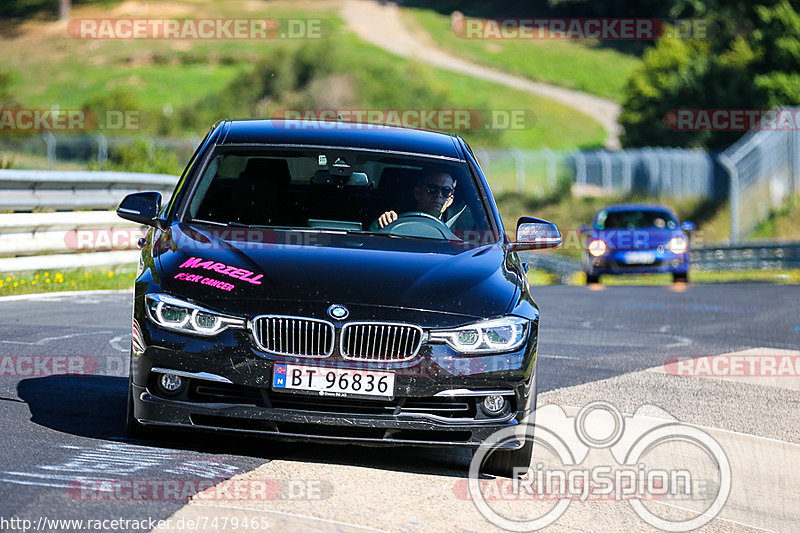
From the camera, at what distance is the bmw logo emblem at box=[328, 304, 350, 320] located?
5891 mm

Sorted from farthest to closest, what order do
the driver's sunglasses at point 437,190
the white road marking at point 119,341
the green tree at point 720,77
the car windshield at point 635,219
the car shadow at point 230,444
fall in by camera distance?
1. the green tree at point 720,77
2. the car windshield at point 635,219
3. the white road marking at point 119,341
4. the driver's sunglasses at point 437,190
5. the car shadow at point 230,444

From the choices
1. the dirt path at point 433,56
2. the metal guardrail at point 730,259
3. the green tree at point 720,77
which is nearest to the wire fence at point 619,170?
the metal guardrail at point 730,259

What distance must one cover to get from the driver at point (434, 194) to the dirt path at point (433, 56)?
76146 mm

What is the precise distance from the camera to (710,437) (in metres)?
7.20

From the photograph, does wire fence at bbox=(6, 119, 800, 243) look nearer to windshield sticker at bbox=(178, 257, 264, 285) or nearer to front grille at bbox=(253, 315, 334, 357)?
windshield sticker at bbox=(178, 257, 264, 285)

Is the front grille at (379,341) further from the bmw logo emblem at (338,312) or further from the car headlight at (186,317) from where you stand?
the car headlight at (186,317)

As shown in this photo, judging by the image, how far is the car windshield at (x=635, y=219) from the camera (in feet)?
84.5

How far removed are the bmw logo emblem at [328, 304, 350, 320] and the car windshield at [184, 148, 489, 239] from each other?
1188 millimetres

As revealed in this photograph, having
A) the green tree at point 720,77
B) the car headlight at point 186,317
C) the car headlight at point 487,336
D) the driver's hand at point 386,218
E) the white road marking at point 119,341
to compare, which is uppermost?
the green tree at point 720,77

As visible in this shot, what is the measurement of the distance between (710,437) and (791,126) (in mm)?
35641

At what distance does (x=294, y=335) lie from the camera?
588 centimetres

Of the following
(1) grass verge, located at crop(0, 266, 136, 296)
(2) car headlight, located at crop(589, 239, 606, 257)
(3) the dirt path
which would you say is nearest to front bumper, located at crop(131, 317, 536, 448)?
(1) grass verge, located at crop(0, 266, 136, 296)

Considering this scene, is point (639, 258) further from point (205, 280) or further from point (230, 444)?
point (205, 280)

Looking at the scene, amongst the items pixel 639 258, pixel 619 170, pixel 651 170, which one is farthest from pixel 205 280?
pixel 619 170
